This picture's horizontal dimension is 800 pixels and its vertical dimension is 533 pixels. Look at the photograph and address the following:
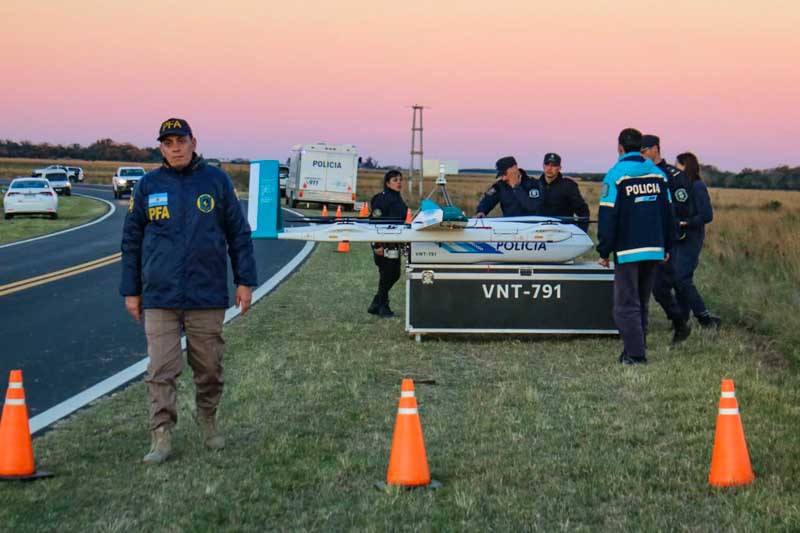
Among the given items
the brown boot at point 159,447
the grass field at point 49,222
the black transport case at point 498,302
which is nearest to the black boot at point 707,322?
the black transport case at point 498,302

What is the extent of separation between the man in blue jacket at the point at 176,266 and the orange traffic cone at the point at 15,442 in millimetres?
707

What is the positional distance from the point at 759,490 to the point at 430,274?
597cm

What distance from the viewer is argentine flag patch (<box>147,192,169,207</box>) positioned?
6844 mm

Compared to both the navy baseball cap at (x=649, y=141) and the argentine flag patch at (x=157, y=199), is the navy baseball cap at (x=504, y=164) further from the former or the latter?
the argentine flag patch at (x=157, y=199)

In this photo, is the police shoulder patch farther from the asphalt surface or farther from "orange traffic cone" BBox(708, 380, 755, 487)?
"orange traffic cone" BBox(708, 380, 755, 487)

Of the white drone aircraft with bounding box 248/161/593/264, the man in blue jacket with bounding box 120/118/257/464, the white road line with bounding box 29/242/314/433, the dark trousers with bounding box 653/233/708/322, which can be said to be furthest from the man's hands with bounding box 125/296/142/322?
the dark trousers with bounding box 653/233/708/322

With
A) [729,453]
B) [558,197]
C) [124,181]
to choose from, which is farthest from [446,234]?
[124,181]

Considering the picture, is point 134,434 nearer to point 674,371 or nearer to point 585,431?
point 585,431

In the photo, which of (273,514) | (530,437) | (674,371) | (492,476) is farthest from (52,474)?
(674,371)

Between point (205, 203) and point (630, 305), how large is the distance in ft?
15.0

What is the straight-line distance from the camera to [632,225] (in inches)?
389

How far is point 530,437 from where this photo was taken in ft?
23.8

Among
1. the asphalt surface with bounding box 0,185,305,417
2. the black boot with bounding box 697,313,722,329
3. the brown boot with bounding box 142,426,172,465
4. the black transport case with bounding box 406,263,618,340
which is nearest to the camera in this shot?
the brown boot with bounding box 142,426,172,465

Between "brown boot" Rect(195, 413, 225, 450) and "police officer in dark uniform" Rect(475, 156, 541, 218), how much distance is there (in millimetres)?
6261
